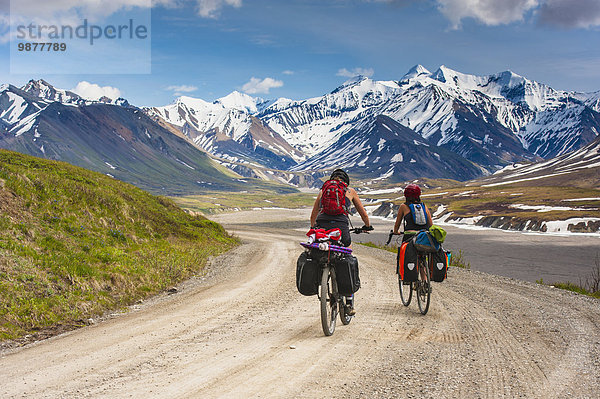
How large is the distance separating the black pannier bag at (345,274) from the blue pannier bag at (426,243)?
2.52 meters

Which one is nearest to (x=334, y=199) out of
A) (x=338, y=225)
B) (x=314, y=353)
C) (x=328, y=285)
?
(x=338, y=225)

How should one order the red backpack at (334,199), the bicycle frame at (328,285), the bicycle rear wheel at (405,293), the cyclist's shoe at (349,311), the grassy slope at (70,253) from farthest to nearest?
the bicycle rear wheel at (405,293)
the grassy slope at (70,253)
the cyclist's shoe at (349,311)
the red backpack at (334,199)
the bicycle frame at (328,285)

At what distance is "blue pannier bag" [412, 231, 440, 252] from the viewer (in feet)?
37.1

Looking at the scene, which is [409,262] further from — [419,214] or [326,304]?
[326,304]

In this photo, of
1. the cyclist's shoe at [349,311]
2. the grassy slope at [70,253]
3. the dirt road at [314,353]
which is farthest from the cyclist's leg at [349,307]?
the grassy slope at [70,253]

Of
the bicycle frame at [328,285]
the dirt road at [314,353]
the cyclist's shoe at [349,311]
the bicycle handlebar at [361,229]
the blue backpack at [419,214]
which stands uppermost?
the blue backpack at [419,214]

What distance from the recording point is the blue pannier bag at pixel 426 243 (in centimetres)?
1130

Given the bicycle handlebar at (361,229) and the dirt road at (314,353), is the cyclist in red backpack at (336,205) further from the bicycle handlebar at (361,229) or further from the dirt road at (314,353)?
the dirt road at (314,353)

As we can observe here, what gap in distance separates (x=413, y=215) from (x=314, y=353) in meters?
5.13

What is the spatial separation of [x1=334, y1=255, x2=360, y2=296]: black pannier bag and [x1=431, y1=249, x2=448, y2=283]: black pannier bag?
287 centimetres

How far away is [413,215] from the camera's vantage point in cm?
1177

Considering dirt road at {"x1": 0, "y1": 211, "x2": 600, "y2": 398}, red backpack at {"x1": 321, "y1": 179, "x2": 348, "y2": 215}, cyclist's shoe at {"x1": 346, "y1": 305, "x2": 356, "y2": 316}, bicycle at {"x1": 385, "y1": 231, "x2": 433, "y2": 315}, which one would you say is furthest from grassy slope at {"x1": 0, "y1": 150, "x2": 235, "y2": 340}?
bicycle at {"x1": 385, "y1": 231, "x2": 433, "y2": 315}

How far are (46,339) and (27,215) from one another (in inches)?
366

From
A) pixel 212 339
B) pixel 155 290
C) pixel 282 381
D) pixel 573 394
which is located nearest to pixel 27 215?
pixel 155 290
